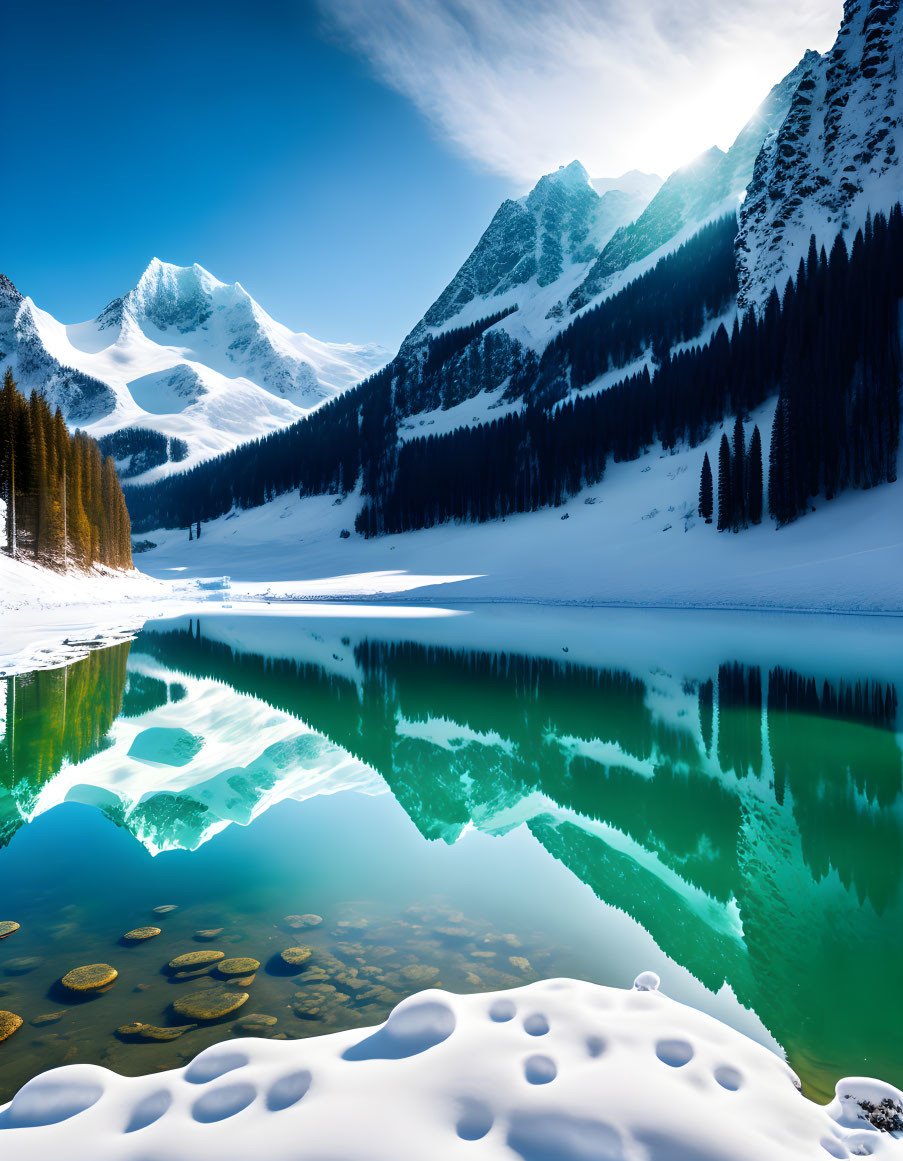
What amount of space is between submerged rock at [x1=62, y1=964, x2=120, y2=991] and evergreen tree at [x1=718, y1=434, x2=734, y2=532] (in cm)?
4678

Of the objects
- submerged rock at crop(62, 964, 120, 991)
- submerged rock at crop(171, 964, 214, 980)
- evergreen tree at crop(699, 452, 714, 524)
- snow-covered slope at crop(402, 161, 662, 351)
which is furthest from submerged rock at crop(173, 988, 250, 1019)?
snow-covered slope at crop(402, 161, 662, 351)

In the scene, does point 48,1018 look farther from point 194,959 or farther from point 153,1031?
point 194,959

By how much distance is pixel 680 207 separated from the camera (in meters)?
102

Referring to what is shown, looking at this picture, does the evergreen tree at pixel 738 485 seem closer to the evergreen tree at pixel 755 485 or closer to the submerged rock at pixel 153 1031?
the evergreen tree at pixel 755 485

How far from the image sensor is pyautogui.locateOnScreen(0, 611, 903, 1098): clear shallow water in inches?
167

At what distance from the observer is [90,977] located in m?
4.40

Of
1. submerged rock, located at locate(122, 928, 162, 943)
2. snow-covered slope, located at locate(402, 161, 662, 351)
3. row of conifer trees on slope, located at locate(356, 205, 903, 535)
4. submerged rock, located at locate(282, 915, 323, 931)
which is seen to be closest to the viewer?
submerged rock, located at locate(122, 928, 162, 943)

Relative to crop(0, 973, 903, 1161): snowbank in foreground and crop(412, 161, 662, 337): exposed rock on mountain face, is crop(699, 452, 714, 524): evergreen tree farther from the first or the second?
crop(412, 161, 662, 337): exposed rock on mountain face

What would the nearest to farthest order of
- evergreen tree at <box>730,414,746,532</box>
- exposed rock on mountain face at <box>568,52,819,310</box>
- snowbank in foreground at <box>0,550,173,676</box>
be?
snowbank in foreground at <box>0,550,173,676</box>
evergreen tree at <box>730,414,746,532</box>
exposed rock on mountain face at <box>568,52,819,310</box>

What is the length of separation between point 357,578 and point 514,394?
5454cm

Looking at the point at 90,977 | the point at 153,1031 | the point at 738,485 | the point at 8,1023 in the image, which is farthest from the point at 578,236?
the point at 8,1023

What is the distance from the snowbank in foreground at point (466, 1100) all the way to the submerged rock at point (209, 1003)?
891mm

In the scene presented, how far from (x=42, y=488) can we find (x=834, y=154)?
75.0 meters

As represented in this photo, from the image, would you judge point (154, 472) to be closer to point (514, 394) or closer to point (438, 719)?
point (514, 394)
